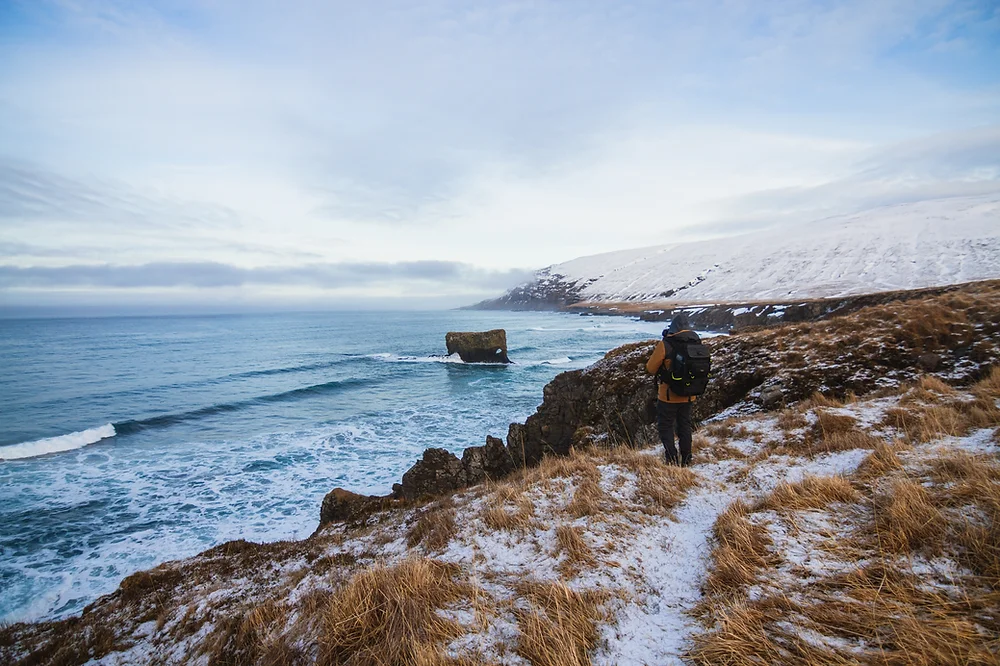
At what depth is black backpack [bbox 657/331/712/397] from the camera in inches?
228

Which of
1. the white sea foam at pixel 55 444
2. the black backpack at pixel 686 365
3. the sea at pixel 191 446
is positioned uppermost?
the black backpack at pixel 686 365

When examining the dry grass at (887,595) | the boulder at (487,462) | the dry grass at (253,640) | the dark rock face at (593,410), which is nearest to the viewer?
the dry grass at (887,595)

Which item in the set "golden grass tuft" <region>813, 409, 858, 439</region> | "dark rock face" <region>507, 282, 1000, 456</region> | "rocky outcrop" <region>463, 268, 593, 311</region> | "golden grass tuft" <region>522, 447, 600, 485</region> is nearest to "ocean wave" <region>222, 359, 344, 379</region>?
"dark rock face" <region>507, 282, 1000, 456</region>

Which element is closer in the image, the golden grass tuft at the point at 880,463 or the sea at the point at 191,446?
the golden grass tuft at the point at 880,463

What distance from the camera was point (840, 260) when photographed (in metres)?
80.8

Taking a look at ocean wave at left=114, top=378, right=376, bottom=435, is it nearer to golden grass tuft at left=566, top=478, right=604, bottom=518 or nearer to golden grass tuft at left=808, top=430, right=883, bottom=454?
golden grass tuft at left=566, top=478, right=604, bottom=518

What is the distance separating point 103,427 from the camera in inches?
782

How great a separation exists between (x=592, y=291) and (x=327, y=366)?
131193 mm

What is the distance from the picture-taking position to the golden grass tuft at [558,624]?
8.58 feet

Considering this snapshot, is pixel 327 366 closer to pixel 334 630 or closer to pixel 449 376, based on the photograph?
pixel 449 376

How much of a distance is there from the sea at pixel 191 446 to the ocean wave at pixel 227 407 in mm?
122

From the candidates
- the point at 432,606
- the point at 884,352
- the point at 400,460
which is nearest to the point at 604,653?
the point at 432,606

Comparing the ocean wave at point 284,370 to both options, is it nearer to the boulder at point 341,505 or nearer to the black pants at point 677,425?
the boulder at point 341,505

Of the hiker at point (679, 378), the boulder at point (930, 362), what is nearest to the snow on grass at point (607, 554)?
the hiker at point (679, 378)
